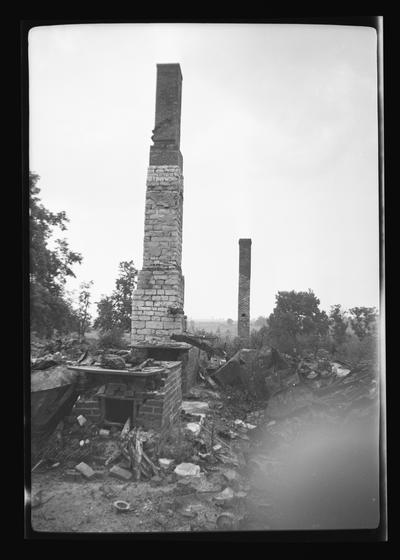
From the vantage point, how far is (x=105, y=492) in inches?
108

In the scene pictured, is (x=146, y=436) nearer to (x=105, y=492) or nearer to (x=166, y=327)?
(x=105, y=492)

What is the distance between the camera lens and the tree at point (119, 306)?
11836mm

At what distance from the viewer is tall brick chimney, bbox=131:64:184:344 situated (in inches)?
258

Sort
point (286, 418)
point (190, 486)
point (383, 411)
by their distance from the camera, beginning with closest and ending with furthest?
point (383, 411), point (190, 486), point (286, 418)

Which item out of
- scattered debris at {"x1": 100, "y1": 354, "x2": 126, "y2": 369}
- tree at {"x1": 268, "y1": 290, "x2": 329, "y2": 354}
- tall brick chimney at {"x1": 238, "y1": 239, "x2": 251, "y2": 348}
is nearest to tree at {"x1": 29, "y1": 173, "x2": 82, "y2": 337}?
scattered debris at {"x1": 100, "y1": 354, "x2": 126, "y2": 369}

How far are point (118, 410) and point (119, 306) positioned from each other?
856 centimetres

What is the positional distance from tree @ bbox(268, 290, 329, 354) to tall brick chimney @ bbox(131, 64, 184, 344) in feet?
15.5

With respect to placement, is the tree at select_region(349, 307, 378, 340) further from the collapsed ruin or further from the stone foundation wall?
the collapsed ruin

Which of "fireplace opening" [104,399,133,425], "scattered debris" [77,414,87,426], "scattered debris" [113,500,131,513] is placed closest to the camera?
"scattered debris" [113,500,131,513]

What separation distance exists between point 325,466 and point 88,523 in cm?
207

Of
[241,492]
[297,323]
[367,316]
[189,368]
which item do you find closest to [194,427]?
[241,492]

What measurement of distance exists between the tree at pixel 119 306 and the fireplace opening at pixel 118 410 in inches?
324

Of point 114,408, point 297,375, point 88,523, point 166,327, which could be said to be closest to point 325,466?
point 88,523

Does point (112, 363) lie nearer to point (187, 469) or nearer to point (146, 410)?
point (146, 410)
